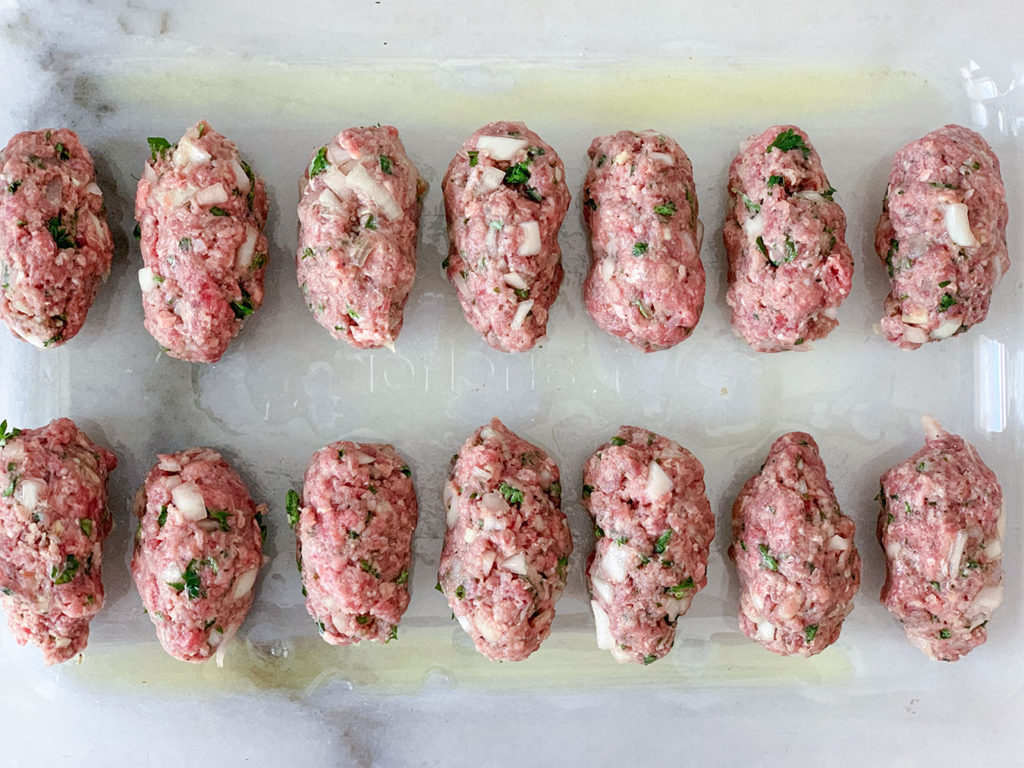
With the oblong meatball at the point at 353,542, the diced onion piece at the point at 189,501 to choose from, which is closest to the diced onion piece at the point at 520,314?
the oblong meatball at the point at 353,542

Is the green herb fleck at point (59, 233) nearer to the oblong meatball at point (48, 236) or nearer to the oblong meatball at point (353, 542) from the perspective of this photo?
the oblong meatball at point (48, 236)

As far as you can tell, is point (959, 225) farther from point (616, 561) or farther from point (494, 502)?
point (494, 502)

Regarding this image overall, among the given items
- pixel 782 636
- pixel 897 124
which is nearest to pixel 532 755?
pixel 782 636

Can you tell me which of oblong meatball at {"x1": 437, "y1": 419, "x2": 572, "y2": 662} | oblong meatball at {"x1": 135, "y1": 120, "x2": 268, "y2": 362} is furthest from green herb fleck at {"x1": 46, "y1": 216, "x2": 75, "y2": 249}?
oblong meatball at {"x1": 437, "y1": 419, "x2": 572, "y2": 662}

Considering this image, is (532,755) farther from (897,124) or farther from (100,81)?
(100,81)

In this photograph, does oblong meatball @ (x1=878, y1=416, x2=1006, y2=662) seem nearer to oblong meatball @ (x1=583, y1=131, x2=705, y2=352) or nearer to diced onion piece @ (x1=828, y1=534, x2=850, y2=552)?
diced onion piece @ (x1=828, y1=534, x2=850, y2=552)
